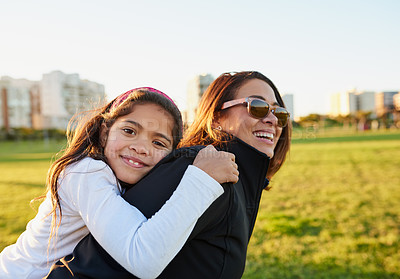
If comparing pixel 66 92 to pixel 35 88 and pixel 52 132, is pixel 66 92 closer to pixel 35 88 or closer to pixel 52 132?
pixel 35 88

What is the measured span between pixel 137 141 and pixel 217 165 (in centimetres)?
64

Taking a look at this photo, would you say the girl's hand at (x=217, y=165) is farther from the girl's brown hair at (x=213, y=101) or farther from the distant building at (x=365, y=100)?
the distant building at (x=365, y=100)

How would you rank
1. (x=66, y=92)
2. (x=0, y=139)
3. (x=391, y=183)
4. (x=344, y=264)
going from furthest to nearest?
(x=66, y=92) → (x=0, y=139) → (x=391, y=183) → (x=344, y=264)

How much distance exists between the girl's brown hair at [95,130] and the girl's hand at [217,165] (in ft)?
1.83

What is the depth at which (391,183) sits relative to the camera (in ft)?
29.6

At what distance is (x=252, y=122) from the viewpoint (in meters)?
1.96

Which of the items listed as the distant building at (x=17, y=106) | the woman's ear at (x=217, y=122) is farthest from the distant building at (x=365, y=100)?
the woman's ear at (x=217, y=122)

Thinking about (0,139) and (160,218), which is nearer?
(160,218)

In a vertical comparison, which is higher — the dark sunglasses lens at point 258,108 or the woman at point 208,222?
the dark sunglasses lens at point 258,108

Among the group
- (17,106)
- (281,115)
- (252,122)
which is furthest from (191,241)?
(17,106)

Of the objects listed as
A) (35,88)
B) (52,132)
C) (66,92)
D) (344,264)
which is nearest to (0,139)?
(52,132)

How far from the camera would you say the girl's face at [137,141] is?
174cm

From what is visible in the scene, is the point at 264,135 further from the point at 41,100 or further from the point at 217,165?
the point at 41,100

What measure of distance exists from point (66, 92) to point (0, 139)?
43.7 metres
